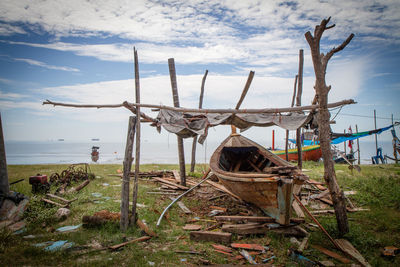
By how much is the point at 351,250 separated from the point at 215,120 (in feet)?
15.1

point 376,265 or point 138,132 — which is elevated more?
point 138,132

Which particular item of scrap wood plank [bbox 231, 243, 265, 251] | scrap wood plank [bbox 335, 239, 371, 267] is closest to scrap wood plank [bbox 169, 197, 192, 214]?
scrap wood plank [bbox 231, 243, 265, 251]

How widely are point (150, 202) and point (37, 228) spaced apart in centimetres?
311

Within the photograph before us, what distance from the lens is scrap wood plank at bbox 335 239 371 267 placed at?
3908 millimetres

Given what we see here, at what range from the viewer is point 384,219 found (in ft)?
19.1

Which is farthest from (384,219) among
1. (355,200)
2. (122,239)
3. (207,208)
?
(122,239)

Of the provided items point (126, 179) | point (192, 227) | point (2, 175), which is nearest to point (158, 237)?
point (192, 227)

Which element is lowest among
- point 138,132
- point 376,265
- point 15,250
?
point 376,265

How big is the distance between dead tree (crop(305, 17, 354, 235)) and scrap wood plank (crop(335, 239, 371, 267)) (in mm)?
356

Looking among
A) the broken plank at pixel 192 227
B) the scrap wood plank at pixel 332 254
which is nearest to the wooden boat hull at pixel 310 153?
the broken plank at pixel 192 227

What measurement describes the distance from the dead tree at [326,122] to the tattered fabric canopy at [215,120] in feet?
5.37

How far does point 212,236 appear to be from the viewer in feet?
15.8

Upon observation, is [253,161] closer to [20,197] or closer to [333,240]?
[333,240]

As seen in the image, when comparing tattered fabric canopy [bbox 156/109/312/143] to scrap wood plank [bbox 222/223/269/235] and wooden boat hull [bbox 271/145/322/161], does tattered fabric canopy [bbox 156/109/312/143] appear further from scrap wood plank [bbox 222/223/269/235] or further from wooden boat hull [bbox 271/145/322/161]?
wooden boat hull [bbox 271/145/322/161]
